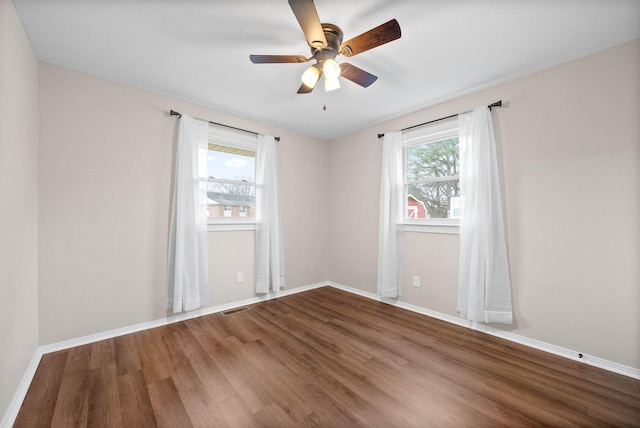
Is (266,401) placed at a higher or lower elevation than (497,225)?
lower

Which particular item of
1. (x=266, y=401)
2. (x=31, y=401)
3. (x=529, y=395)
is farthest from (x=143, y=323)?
(x=529, y=395)

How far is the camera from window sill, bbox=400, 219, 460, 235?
9.41 feet

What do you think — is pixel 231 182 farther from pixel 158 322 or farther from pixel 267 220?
pixel 158 322

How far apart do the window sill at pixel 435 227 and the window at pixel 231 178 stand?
213 centimetres

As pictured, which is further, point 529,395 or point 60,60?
point 60,60

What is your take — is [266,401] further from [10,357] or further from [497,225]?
[497,225]

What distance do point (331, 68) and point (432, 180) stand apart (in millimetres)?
1974

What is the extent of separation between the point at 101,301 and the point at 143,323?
1.49 ft

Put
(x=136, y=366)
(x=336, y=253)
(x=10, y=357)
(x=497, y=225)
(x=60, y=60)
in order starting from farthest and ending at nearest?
(x=336, y=253) < (x=497, y=225) < (x=60, y=60) < (x=136, y=366) < (x=10, y=357)

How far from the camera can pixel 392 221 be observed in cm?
331

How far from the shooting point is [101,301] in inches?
95.1

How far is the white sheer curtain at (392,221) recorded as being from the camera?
3.31 meters

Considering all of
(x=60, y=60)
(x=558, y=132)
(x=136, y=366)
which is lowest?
(x=136, y=366)

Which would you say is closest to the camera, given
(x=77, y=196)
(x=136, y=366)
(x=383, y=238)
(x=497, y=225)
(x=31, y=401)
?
(x=31, y=401)
